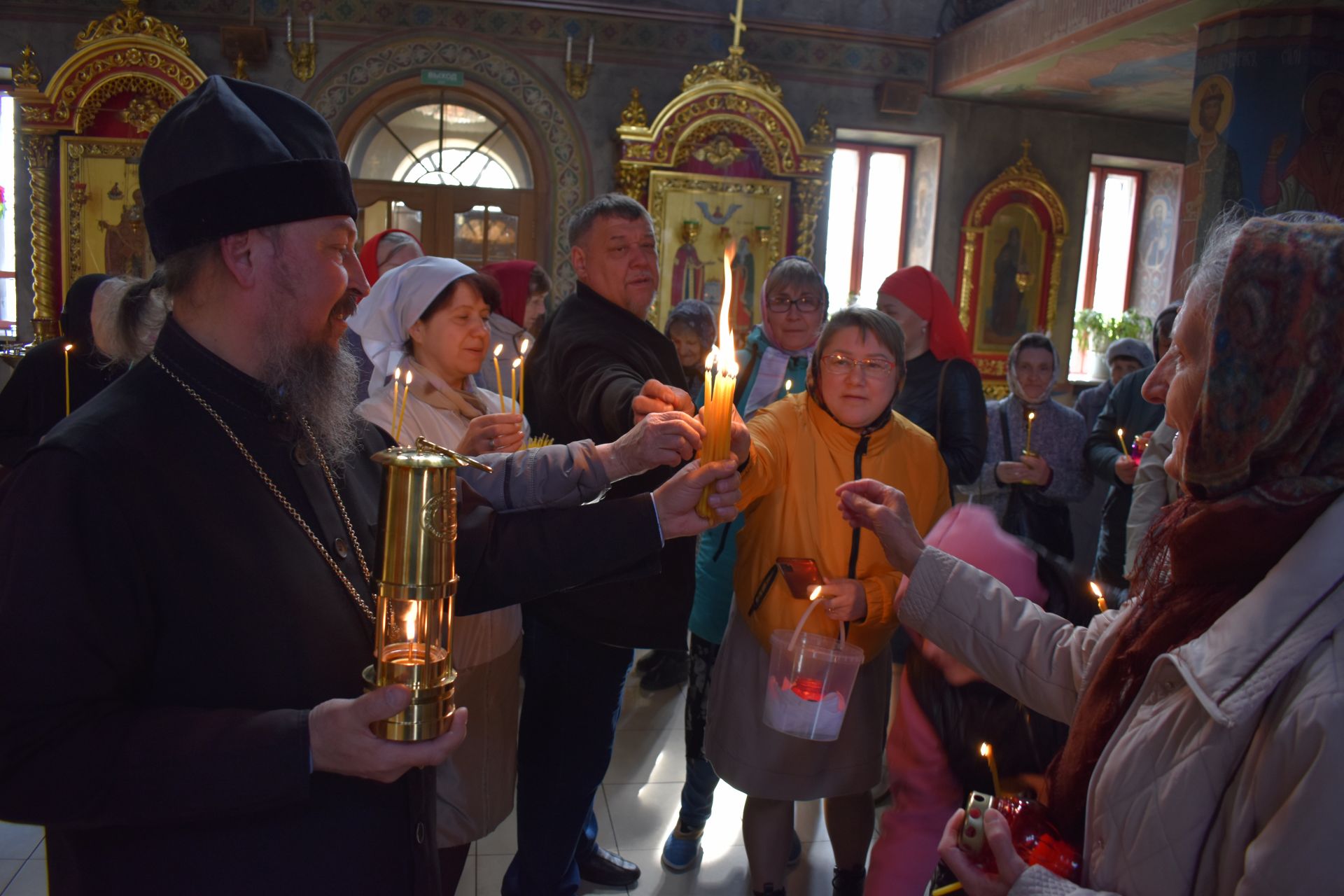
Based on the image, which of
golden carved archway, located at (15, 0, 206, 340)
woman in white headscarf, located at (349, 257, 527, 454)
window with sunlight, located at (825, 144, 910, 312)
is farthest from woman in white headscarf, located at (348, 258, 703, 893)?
window with sunlight, located at (825, 144, 910, 312)

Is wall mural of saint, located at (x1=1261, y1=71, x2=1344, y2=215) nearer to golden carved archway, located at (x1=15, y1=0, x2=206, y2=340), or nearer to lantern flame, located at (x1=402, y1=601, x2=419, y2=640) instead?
lantern flame, located at (x1=402, y1=601, x2=419, y2=640)

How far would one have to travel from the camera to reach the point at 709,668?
3109 mm

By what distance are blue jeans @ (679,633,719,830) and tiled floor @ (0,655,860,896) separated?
0.16 m

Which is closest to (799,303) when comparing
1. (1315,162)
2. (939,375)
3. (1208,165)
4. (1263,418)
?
(939,375)

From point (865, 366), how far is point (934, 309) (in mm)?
1425

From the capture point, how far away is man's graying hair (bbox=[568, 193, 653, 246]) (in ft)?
8.86

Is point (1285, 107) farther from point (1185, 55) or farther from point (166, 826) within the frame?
point (166, 826)

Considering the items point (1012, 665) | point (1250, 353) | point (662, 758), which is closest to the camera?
point (1250, 353)

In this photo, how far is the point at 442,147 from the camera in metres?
8.66

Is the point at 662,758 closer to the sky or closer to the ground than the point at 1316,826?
closer to the ground

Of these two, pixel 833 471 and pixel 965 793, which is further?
pixel 833 471

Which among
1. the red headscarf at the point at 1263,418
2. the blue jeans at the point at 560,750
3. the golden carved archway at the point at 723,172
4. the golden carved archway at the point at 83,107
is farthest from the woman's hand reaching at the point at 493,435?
the golden carved archway at the point at 83,107

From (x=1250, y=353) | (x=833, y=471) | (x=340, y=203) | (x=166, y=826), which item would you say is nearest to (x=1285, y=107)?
(x=833, y=471)

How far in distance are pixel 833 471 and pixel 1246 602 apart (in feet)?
4.72
